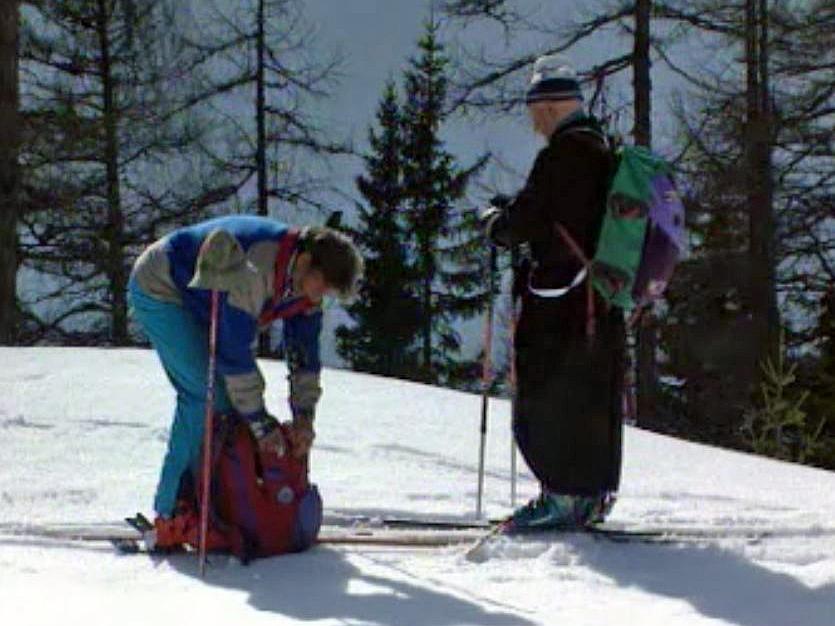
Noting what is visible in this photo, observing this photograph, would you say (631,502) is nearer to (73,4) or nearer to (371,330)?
(73,4)

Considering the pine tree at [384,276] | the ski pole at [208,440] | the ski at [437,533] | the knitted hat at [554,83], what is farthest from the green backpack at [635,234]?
the pine tree at [384,276]

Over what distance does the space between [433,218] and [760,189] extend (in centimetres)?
1144

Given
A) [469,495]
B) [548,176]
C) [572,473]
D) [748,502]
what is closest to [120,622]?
[572,473]

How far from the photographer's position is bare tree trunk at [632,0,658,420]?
1587cm

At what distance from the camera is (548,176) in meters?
4.28

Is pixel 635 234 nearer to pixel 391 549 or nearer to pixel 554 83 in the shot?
pixel 554 83

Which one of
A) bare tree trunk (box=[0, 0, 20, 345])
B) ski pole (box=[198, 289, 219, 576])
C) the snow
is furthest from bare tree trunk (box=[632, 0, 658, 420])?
ski pole (box=[198, 289, 219, 576])

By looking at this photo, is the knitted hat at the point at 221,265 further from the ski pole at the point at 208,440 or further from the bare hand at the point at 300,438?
the bare hand at the point at 300,438

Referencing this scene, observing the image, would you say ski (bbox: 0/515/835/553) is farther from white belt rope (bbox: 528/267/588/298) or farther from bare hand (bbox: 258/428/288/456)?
white belt rope (bbox: 528/267/588/298)

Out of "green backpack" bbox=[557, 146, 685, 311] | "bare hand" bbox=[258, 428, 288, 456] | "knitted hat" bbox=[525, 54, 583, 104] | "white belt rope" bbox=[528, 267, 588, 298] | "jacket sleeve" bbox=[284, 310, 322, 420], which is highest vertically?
"knitted hat" bbox=[525, 54, 583, 104]

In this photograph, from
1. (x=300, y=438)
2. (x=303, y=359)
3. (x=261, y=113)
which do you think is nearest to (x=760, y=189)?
(x=261, y=113)

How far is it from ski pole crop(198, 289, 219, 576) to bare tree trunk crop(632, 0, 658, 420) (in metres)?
12.2

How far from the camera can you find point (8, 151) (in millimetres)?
14883

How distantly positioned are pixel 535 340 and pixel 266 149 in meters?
18.5
